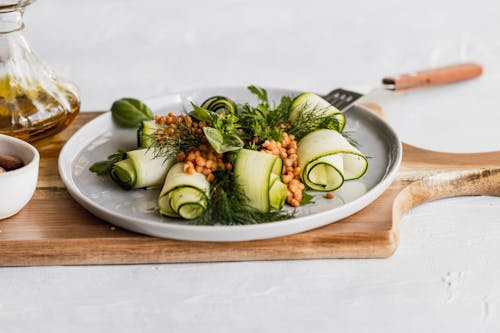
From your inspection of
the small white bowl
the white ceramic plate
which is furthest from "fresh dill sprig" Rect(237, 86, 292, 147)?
the small white bowl

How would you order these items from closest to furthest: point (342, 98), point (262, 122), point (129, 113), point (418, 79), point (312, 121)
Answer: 1. point (262, 122)
2. point (312, 121)
3. point (129, 113)
4. point (342, 98)
5. point (418, 79)

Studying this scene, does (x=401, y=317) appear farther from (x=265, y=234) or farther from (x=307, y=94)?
(x=307, y=94)

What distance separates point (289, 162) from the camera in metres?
2.28

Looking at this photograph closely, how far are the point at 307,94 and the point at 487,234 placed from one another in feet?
2.52

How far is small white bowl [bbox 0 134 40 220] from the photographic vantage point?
84.7 inches

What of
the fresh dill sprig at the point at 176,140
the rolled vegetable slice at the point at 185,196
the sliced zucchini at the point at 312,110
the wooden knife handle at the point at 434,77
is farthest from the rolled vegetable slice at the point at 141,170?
the wooden knife handle at the point at 434,77

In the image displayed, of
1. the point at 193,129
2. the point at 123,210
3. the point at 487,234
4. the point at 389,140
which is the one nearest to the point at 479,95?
the point at 389,140

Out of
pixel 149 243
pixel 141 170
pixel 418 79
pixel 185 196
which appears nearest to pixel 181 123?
pixel 141 170

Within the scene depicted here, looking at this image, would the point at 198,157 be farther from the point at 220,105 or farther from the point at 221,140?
the point at 220,105

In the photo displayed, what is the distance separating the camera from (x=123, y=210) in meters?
2.22

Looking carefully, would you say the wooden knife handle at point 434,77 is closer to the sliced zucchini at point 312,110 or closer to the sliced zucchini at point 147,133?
the sliced zucchini at point 312,110

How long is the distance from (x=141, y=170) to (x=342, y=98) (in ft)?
3.17

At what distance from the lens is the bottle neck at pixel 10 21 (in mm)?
2598

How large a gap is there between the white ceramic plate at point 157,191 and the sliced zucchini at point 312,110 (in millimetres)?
145
